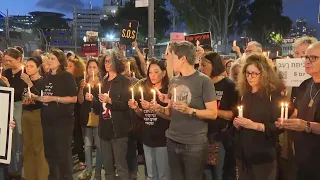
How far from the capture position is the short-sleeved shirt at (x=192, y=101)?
430 centimetres

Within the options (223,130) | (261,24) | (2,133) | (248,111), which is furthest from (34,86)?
(261,24)

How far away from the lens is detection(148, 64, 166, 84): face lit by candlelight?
525cm

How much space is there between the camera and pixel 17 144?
6863mm

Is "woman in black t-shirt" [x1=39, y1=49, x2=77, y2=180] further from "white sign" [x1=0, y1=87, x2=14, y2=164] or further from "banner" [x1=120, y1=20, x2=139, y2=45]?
"banner" [x1=120, y1=20, x2=139, y2=45]

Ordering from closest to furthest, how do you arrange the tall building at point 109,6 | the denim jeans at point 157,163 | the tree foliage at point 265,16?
the denim jeans at point 157,163, the tree foliage at point 265,16, the tall building at point 109,6

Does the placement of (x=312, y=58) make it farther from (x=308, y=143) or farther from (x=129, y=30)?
(x=129, y=30)

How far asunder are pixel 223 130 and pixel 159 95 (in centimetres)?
104

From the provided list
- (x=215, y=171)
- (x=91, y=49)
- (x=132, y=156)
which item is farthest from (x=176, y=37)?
(x=215, y=171)

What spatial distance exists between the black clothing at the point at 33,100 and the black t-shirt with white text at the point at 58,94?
0.41 ft

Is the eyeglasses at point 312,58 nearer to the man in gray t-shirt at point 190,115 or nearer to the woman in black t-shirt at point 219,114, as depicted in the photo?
the man in gray t-shirt at point 190,115

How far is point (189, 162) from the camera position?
4.36 m

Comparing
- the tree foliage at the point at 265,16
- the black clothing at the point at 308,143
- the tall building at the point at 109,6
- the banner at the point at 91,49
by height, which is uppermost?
the tall building at the point at 109,6

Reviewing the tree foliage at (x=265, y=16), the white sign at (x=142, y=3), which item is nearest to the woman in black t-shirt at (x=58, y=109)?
the white sign at (x=142, y=3)

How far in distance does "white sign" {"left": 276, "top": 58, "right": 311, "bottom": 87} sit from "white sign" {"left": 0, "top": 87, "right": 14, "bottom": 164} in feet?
10.2
